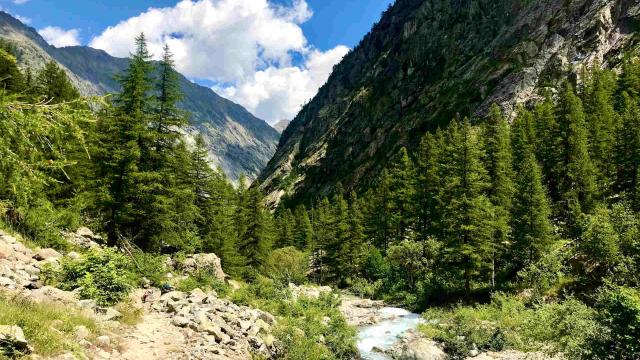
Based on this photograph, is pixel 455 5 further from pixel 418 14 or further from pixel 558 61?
pixel 558 61

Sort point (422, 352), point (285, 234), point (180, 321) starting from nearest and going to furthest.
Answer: point (180, 321) → point (422, 352) → point (285, 234)

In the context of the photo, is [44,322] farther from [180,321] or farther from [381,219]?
[381,219]

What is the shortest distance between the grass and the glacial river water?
1993 centimetres

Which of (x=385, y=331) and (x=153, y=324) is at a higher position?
(x=153, y=324)

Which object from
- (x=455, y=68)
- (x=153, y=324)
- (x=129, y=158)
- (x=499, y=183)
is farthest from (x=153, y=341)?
(x=455, y=68)

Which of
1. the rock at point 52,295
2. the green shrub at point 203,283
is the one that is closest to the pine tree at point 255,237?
the green shrub at point 203,283

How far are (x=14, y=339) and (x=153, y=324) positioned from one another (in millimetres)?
7323

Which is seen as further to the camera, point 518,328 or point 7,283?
point 518,328

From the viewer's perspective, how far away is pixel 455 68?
14412 cm

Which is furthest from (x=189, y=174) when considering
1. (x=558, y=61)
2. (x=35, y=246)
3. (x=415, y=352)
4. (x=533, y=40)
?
(x=533, y=40)

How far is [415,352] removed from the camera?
26.7m

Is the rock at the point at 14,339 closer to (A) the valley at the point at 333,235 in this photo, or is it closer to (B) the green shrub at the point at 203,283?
(A) the valley at the point at 333,235

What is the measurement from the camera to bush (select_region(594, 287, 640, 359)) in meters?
15.6

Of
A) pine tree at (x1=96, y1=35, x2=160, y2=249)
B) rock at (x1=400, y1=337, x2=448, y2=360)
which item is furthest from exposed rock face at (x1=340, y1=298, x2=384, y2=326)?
pine tree at (x1=96, y1=35, x2=160, y2=249)
